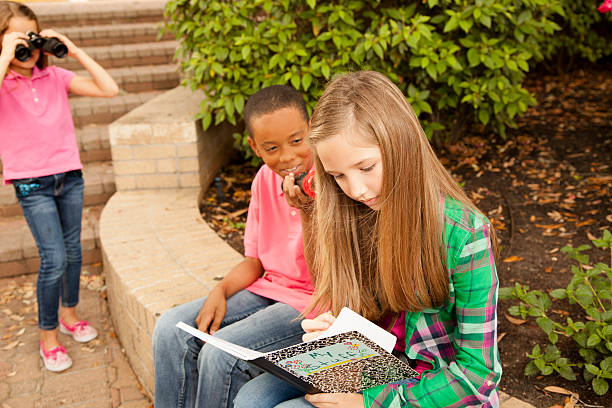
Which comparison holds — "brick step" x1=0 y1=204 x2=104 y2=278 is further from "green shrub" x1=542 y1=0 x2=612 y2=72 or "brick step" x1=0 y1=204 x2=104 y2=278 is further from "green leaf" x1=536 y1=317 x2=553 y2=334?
"green shrub" x1=542 y1=0 x2=612 y2=72

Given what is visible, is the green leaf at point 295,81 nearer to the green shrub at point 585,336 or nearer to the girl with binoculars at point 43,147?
the girl with binoculars at point 43,147

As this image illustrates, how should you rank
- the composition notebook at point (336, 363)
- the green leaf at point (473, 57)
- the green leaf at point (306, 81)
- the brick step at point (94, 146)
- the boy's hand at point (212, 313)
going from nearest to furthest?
the composition notebook at point (336, 363) < the boy's hand at point (212, 313) < the green leaf at point (306, 81) < the green leaf at point (473, 57) < the brick step at point (94, 146)

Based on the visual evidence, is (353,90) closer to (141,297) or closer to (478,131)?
(141,297)

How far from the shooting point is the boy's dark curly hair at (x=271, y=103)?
7.36ft

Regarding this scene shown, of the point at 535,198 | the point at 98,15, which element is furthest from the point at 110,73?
the point at 535,198

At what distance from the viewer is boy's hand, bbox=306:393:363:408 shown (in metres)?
1.59

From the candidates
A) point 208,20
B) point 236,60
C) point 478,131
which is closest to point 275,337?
point 236,60

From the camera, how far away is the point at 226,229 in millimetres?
4004

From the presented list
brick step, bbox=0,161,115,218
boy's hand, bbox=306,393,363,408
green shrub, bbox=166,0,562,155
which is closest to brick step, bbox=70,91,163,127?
brick step, bbox=0,161,115,218

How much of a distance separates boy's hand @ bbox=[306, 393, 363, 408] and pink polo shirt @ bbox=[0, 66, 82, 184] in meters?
2.13

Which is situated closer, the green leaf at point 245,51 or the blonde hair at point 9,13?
the blonde hair at point 9,13

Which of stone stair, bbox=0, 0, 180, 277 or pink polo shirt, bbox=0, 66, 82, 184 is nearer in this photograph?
pink polo shirt, bbox=0, 66, 82, 184

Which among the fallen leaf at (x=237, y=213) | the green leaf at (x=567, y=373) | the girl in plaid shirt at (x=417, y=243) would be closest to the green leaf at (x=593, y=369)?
the green leaf at (x=567, y=373)

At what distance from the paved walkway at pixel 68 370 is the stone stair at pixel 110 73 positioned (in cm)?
55
